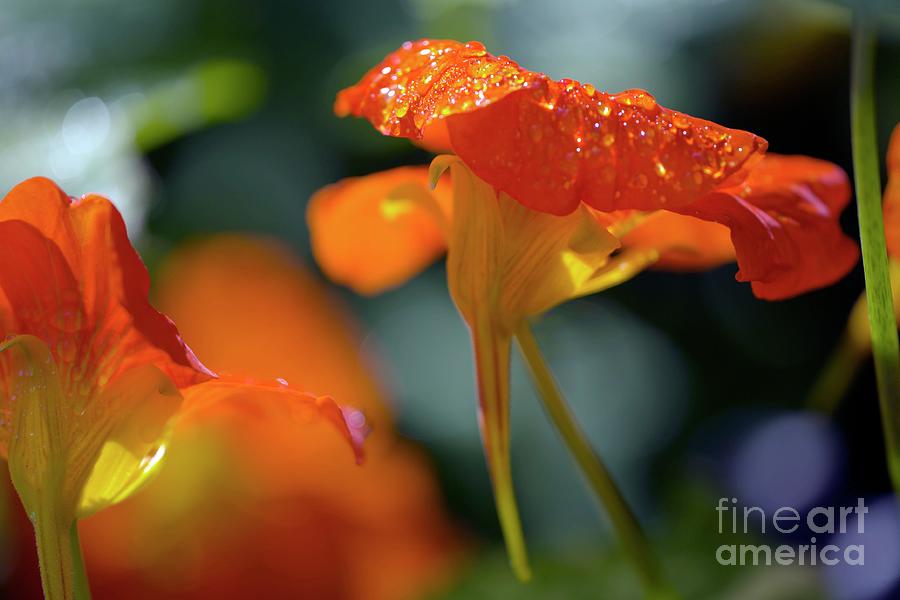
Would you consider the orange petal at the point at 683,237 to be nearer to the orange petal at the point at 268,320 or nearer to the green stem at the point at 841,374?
the green stem at the point at 841,374

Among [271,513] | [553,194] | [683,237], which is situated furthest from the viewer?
[271,513]

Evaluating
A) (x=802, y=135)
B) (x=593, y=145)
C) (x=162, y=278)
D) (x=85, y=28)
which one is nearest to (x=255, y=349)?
(x=162, y=278)

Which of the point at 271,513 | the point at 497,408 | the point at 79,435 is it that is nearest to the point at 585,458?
the point at 497,408

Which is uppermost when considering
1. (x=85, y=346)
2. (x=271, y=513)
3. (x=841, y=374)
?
(x=85, y=346)

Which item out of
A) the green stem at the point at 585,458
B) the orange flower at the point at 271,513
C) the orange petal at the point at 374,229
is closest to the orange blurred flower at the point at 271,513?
the orange flower at the point at 271,513

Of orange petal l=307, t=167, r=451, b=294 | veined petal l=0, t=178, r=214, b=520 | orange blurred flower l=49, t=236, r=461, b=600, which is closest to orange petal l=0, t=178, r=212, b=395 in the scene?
veined petal l=0, t=178, r=214, b=520

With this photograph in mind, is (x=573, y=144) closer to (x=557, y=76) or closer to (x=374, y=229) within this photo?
(x=374, y=229)

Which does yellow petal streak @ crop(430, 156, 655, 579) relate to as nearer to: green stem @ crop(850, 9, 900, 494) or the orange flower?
green stem @ crop(850, 9, 900, 494)
